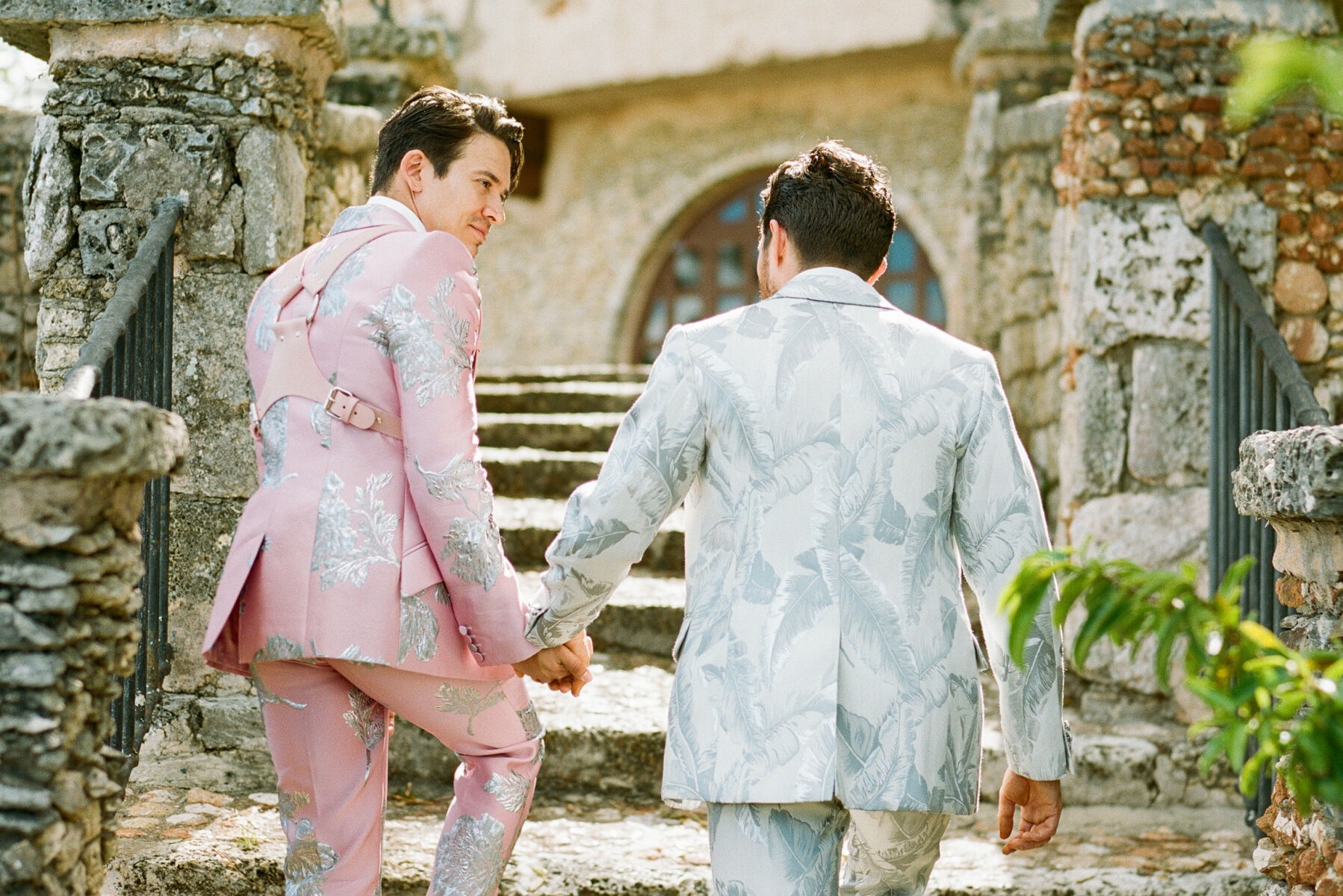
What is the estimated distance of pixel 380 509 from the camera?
74.2 inches

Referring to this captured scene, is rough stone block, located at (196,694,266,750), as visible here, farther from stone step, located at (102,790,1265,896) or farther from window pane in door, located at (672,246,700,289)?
window pane in door, located at (672,246,700,289)

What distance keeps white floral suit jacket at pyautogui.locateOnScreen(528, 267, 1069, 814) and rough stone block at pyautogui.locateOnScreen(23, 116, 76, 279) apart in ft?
6.59

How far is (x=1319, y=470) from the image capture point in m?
1.75

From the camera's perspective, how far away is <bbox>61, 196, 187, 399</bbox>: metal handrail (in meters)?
2.19

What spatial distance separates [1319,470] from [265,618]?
156 cm

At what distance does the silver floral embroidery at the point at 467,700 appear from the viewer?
1943 millimetres

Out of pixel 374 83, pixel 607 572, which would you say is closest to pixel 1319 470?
pixel 607 572

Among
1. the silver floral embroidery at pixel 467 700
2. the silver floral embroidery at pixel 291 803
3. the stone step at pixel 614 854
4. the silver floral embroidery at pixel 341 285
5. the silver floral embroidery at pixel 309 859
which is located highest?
the silver floral embroidery at pixel 341 285

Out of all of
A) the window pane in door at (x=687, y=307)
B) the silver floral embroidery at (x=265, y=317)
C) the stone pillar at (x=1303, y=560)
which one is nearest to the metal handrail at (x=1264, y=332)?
the stone pillar at (x=1303, y=560)

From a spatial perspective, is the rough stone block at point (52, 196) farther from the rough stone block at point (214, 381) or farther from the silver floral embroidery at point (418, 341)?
the silver floral embroidery at point (418, 341)

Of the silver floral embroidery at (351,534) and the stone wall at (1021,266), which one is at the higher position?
the stone wall at (1021,266)

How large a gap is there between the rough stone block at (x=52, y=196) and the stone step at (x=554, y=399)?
2.87 meters

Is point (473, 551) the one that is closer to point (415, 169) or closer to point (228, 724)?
point (415, 169)

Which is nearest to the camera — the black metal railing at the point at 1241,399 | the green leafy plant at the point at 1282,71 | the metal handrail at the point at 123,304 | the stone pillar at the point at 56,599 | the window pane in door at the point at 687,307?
the green leafy plant at the point at 1282,71
